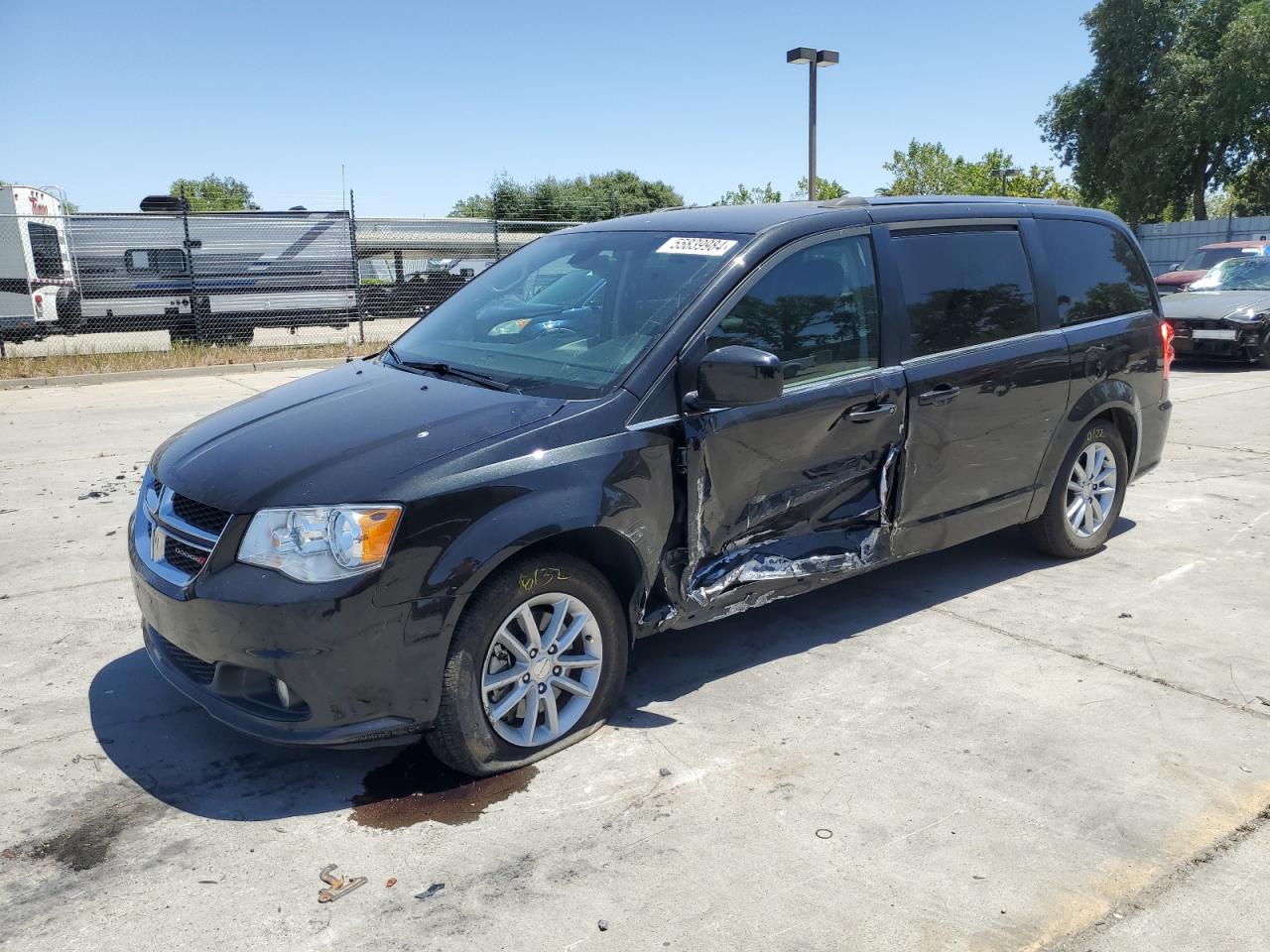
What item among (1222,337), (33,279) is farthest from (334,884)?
(33,279)

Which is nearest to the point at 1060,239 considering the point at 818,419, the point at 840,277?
the point at 840,277

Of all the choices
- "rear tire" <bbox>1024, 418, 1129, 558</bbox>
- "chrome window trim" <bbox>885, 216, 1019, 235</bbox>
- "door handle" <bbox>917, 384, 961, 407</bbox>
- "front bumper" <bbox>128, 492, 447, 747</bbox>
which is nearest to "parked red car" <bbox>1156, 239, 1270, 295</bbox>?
"rear tire" <bbox>1024, 418, 1129, 558</bbox>

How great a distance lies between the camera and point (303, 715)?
316cm

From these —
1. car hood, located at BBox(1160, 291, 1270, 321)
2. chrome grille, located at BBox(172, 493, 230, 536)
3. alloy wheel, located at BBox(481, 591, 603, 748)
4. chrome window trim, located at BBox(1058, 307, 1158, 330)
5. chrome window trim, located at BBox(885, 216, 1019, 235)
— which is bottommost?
alloy wheel, located at BBox(481, 591, 603, 748)

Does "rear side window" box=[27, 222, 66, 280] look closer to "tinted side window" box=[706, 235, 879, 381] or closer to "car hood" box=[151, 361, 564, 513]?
"car hood" box=[151, 361, 564, 513]

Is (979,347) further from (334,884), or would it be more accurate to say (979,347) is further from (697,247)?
(334,884)

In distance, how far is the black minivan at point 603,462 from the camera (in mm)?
3162

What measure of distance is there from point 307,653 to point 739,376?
1.69 m

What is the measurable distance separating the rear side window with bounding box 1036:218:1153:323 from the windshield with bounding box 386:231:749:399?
2.13 metres

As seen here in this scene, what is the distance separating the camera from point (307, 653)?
10.1 ft

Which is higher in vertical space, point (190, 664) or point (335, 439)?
point (335, 439)

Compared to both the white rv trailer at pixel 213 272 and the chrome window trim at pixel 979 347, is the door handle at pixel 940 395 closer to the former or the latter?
the chrome window trim at pixel 979 347

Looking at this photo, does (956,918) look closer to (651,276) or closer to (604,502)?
(604,502)

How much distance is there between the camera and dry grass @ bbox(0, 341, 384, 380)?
1452 cm
